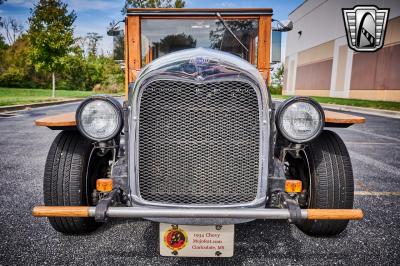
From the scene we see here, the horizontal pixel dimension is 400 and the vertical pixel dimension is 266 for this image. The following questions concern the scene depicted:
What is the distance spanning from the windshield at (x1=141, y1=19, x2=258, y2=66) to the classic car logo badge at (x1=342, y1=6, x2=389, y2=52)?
18.8 metres

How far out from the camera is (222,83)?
151 centimetres

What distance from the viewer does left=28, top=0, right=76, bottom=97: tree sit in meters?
14.1

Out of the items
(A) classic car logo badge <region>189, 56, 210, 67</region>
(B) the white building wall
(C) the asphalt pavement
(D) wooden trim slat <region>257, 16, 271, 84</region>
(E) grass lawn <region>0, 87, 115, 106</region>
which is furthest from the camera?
(B) the white building wall

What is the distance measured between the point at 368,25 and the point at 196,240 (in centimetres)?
2082

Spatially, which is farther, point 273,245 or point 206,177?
point 273,245

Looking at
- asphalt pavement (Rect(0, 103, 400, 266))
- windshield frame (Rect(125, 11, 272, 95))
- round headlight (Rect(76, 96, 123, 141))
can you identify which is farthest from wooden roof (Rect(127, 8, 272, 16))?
asphalt pavement (Rect(0, 103, 400, 266))

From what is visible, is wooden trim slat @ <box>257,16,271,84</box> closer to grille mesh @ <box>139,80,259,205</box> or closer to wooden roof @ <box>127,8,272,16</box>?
wooden roof @ <box>127,8,272,16</box>

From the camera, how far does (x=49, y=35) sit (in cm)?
1391

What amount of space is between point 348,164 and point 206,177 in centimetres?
101

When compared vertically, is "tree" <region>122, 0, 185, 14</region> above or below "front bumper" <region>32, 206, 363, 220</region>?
above

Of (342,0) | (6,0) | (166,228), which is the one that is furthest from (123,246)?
(342,0)

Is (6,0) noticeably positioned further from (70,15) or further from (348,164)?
(348,164)

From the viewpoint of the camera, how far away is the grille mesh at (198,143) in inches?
60.0

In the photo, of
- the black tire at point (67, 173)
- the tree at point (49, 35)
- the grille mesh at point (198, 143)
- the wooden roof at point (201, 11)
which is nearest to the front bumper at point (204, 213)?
the grille mesh at point (198, 143)
